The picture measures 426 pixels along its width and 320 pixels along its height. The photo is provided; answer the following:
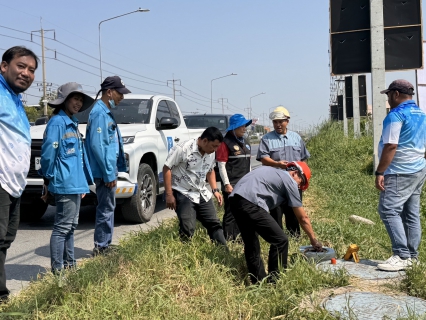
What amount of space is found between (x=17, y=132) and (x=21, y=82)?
14.8 inches

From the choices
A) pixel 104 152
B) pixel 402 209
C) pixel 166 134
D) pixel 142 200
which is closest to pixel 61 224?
pixel 104 152

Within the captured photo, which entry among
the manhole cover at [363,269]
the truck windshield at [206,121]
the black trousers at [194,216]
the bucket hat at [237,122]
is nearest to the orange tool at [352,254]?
the manhole cover at [363,269]

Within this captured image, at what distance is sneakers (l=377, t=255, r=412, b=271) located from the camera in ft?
15.2

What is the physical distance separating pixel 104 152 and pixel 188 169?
871 millimetres

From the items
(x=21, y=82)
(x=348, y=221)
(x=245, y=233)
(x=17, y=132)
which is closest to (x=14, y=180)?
(x=17, y=132)

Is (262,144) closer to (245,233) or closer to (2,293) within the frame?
(245,233)

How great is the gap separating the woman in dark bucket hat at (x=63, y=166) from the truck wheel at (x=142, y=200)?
2719 millimetres

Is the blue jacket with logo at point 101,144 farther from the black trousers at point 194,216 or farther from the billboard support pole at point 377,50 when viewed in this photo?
the billboard support pole at point 377,50

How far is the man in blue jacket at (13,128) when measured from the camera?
145 inches

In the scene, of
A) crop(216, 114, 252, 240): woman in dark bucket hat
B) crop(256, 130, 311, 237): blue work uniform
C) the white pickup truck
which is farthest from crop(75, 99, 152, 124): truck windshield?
crop(256, 130, 311, 237): blue work uniform

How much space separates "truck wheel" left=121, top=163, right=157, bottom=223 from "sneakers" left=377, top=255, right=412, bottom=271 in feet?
12.9

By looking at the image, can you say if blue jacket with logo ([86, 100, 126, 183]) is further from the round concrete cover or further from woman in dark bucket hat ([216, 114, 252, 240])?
the round concrete cover

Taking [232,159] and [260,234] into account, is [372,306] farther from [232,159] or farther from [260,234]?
[232,159]

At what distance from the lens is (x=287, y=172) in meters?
4.54
